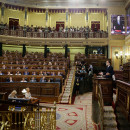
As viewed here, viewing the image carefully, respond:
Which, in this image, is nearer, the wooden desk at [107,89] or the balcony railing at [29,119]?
the balcony railing at [29,119]

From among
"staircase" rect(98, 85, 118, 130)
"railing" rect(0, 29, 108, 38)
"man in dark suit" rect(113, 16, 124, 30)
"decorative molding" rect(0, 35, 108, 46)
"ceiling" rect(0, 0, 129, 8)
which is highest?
"ceiling" rect(0, 0, 129, 8)

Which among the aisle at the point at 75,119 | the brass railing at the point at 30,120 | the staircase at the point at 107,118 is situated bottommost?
the aisle at the point at 75,119

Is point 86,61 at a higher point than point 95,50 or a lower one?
lower

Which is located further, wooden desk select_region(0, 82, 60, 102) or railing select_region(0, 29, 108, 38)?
railing select_region(0, 29, 108, 38)

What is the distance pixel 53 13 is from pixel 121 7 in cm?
781

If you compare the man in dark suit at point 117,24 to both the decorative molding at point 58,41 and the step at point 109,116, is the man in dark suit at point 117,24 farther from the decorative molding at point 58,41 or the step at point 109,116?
the step at point 109,116

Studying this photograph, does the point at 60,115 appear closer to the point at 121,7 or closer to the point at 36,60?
the point at 36,60

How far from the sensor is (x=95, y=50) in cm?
1758

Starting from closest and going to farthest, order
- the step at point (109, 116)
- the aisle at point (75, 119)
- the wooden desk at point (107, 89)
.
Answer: the step at point (109, 116) → the aisle at point (75, 119) → the wooden desk at point (107, 89)

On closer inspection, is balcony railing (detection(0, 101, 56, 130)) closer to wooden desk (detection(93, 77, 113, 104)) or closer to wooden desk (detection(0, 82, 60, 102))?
wooden desk (detection(93, 77, 113, 104))

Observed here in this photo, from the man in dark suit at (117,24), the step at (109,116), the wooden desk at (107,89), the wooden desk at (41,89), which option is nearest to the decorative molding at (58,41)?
the man in dark suit at (117,24)

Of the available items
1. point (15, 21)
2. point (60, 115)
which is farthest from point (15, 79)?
point (15, 21)

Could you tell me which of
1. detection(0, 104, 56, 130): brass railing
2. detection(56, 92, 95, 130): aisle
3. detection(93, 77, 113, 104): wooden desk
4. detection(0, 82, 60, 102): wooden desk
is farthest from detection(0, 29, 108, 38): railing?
detection(0, 104, 56, 130): brass railing

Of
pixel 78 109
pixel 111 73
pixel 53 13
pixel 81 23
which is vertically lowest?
pixel 78 109
